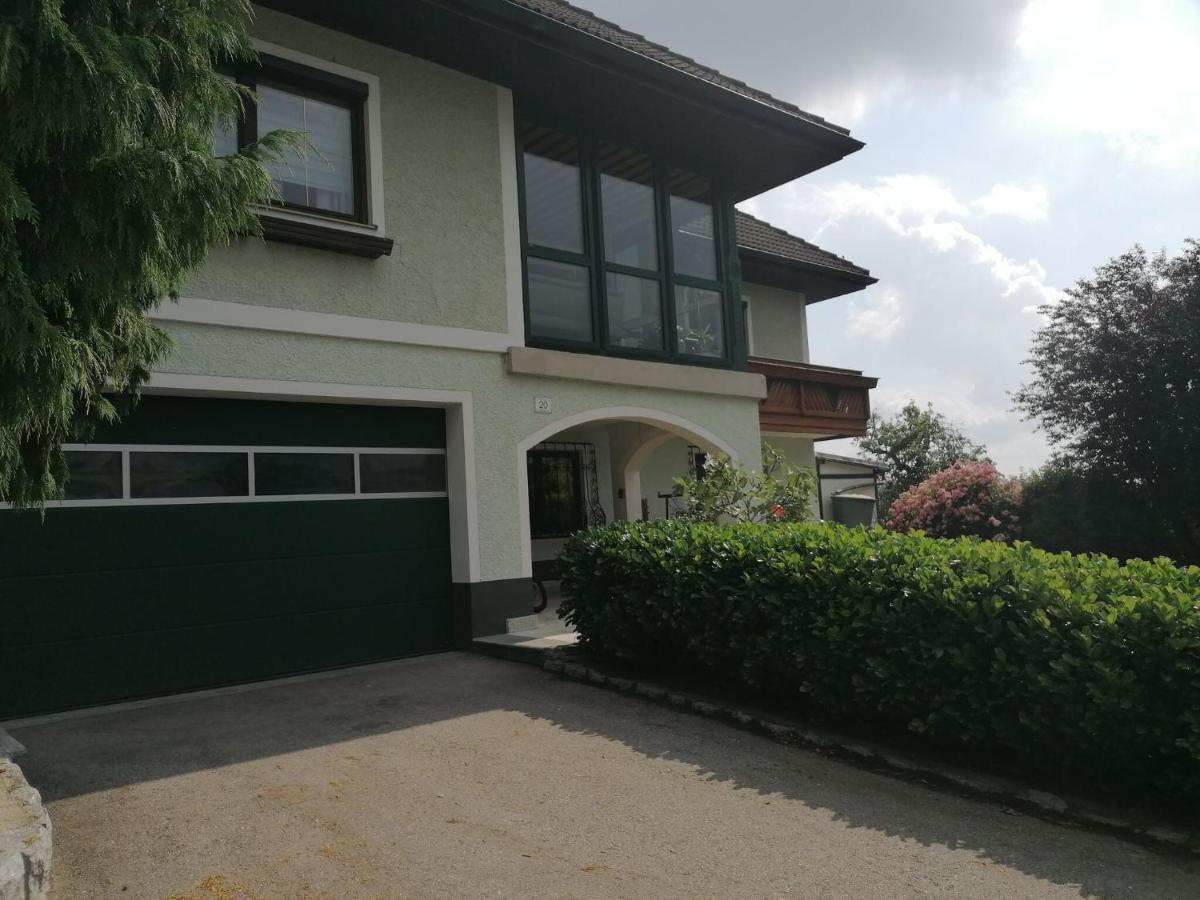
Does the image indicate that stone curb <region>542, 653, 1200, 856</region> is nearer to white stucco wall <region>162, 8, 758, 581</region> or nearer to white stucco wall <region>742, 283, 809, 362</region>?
white stucco wall <region>162, 8, 758, 581</region>

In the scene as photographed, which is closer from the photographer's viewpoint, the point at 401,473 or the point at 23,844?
the point at 23,844

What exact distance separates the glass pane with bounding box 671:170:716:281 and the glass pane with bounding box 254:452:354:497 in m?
4.99

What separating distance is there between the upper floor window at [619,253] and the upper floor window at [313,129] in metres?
2.00

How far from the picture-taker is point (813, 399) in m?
14.3

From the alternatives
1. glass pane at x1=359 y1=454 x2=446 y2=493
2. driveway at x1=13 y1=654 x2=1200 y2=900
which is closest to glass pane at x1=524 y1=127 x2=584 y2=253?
glass pane at x1=359 y1=454 x2=446 y2=493

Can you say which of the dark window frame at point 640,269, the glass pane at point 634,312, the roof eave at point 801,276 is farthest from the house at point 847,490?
the glass pane at point 634,312

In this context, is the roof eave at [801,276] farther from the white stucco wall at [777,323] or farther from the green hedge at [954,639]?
the green hedge at [954,639]

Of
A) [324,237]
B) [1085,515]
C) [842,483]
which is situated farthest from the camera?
[842,483]

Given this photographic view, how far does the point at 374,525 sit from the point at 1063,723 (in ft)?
20.2

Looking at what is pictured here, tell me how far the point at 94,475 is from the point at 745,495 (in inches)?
234

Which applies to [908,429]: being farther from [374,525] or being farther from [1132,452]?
[374,525]

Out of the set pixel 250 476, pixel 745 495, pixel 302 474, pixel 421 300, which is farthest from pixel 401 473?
pixel 745 495

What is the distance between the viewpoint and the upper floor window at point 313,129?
25.6ft

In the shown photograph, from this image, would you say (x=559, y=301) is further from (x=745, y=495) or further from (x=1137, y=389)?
(x=1137, y=389)
